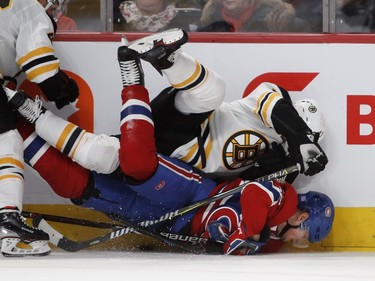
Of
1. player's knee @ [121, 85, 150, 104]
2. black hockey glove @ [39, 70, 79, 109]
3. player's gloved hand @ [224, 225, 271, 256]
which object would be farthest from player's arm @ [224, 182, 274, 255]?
black hockey glove @ [39, 70, 79, 109]

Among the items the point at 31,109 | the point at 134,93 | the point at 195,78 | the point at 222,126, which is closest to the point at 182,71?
the point at 195,78

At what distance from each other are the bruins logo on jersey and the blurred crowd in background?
1.37 feet

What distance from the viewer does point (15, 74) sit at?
377 cm

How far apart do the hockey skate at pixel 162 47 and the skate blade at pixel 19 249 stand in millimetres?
711

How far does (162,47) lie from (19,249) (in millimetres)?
820

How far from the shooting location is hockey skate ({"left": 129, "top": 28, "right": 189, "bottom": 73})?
352cm

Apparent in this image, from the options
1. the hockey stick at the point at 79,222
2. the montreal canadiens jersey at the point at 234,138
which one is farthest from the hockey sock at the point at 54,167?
the montreal canadiens jersey at the point at 234,138

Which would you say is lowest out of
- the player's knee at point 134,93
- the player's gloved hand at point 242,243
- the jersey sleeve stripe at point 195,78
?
the player's gloved hand at point 242,243

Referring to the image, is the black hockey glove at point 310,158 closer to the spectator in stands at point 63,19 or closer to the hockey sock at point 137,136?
the hockey sock at point 137,136

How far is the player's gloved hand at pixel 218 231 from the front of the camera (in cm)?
365

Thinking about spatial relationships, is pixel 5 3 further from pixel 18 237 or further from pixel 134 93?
pixel 18 237

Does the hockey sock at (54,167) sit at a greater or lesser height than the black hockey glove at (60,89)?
lesser

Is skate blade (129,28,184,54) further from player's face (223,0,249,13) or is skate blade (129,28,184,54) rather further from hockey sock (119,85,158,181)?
player's face (223,0,249,13)

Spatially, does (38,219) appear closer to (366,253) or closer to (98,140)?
(98,140)
